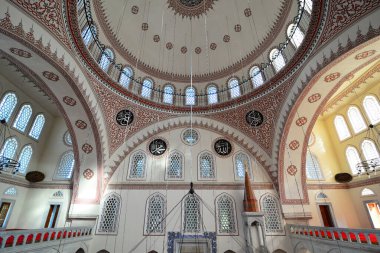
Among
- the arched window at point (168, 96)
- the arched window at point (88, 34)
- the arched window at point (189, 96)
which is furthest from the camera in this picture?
the arched window at point (189, 96)

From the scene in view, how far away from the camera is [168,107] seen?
10281 millimetres

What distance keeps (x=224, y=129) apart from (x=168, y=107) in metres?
3.23

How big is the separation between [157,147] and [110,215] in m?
3.76

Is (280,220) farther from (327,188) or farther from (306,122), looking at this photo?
(306,122)

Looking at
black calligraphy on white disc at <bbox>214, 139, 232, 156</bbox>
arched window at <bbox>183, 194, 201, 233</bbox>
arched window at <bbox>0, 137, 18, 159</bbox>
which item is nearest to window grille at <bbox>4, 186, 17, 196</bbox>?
arched window at <bbox>0, 137, 18, 159</bbox>

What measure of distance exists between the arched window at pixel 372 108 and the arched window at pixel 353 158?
171 cm

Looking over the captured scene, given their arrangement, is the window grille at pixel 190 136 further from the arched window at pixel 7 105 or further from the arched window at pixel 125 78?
the arched window at pixel 7 105

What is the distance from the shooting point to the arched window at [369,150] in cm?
850

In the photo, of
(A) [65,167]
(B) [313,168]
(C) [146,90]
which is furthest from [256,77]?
(A) [65,167]

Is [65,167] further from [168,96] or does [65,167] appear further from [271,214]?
[271,214]

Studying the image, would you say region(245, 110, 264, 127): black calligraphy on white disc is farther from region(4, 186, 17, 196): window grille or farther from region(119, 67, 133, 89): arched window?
region(4, 186, 17, 196): window grille

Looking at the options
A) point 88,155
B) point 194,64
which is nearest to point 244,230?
point 88,155

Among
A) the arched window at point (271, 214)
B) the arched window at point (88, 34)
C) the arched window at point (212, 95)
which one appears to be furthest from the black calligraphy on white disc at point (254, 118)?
the arched window at point (88, 34)

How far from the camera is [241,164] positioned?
988cm
